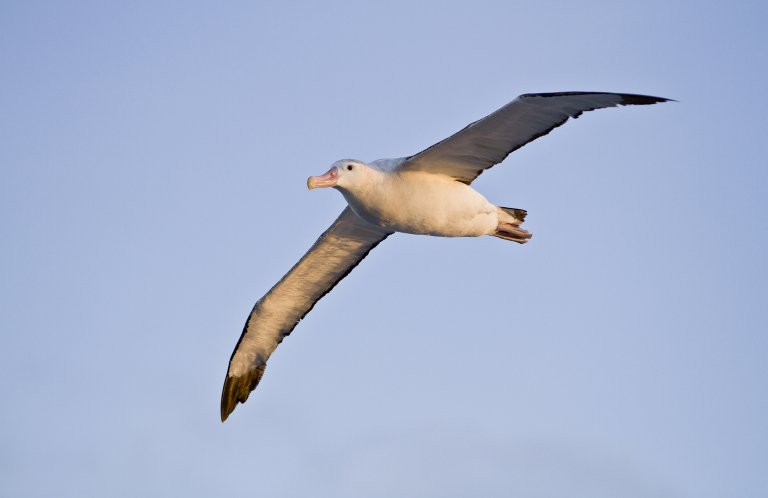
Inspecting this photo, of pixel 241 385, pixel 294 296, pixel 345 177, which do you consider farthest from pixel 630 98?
pixel 241 385

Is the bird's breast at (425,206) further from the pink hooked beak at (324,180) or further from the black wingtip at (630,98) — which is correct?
the black wingtip at (630,98)

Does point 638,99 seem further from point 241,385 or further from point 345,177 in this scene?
point 241,385

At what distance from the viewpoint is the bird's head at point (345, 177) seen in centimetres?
1275

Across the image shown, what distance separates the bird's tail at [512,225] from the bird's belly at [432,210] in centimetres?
26

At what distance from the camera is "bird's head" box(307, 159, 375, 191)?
12750 millimetres

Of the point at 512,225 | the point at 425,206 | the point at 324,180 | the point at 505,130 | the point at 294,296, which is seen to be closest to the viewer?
the point at 505,130

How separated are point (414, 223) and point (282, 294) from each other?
327cm

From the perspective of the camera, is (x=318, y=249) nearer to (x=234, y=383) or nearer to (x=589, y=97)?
(x=234, y=383)

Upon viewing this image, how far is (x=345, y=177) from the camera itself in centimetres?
1280

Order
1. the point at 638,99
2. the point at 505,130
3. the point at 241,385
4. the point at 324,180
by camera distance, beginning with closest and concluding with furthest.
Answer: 1. the point at 638,99
2. the point at 505,130
3. the point at 324,180
4. the point at 241,385

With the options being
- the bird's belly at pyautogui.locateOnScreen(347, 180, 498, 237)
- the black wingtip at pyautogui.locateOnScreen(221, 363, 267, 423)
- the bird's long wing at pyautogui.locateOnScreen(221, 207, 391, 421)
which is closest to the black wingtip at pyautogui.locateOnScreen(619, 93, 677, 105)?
the bird's belly at pyautogui.locateOnScreen(347, 180, 498, 237)

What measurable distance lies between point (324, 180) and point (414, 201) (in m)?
1.12

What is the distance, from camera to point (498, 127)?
12.5 m

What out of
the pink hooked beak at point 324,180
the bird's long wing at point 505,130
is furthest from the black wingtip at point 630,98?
the pink hooked beak at point 324,180
